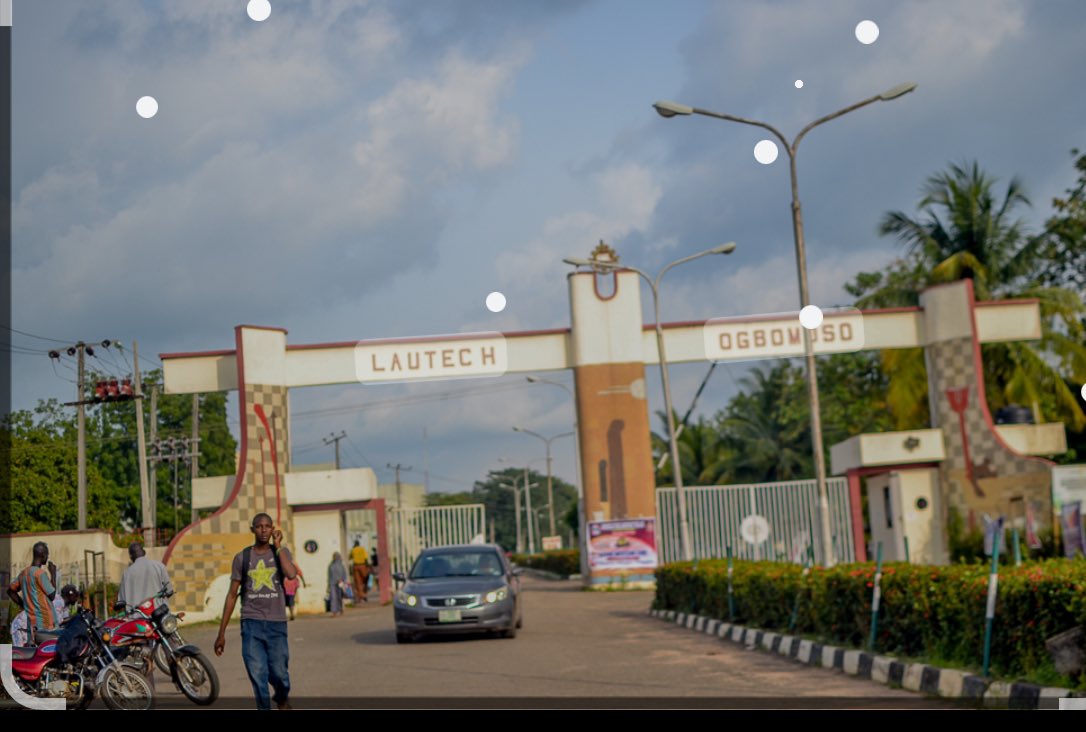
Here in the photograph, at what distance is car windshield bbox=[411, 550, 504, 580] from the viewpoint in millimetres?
18219

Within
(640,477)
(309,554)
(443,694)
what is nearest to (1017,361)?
(640,477)

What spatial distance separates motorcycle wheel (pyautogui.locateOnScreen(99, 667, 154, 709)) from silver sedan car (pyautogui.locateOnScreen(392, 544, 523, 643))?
7170mm

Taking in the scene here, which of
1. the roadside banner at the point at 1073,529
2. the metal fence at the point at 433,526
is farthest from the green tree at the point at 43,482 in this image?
the roadside banner at the point at 1073,529

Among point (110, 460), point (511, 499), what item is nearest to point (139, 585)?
point (110, 460)

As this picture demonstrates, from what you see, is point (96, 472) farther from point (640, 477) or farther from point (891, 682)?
point (891, 682)

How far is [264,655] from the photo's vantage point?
8922mm

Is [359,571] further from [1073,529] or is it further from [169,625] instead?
[169,625]

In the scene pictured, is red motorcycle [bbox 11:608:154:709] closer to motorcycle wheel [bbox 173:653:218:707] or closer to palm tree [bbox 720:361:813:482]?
motorcycle wheel [bbox 173:653:218:707]

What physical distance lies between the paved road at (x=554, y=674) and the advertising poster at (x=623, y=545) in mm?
10824

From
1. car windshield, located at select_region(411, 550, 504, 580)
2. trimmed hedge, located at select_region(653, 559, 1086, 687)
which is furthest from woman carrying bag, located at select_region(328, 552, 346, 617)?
trimmed hedge, located at select_region(653, 559, 1086, 687)

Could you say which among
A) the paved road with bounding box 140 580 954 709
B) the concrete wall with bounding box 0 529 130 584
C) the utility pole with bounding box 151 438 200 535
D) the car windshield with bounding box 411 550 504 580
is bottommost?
the paved road with bounding box 140 580 954 709

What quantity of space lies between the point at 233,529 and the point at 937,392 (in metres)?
16.2

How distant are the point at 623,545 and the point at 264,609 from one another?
2294 cm

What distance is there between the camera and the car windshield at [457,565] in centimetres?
1822
